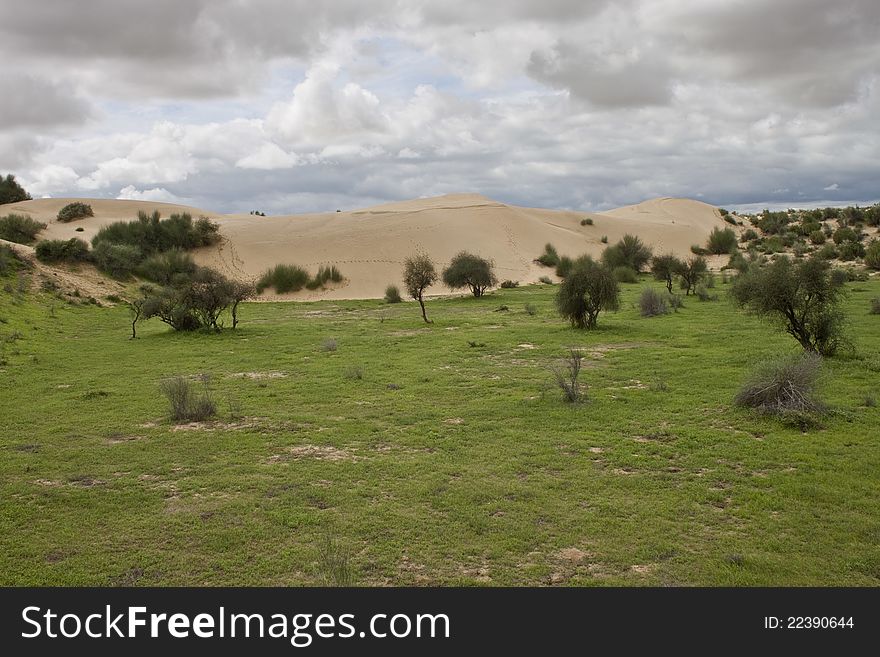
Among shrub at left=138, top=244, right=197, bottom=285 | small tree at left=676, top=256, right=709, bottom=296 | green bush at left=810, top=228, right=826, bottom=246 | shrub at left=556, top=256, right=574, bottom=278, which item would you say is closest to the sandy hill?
shrub at left=556, top=256, right=574, bottom=278

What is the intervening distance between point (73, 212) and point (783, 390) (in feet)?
302

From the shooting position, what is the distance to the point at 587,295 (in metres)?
28.2

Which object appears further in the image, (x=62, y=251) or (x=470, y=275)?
(x=62, y=251)

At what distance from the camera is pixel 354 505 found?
30.7 ft

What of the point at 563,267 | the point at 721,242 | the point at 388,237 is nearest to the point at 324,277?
the point at 388,237

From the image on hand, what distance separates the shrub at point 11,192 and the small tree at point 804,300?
108538mm

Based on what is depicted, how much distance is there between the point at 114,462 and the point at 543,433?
8.07m

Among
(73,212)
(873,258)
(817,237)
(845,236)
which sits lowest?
(873,258)

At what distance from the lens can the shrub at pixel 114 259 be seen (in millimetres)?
49188

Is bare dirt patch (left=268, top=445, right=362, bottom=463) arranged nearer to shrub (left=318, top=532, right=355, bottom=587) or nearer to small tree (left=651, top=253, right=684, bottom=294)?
shrub (left=318, top=532, right=355, bottom=587)

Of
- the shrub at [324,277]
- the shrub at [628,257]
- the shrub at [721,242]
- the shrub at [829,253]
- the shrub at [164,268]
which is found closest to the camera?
the shrub at [164,268]

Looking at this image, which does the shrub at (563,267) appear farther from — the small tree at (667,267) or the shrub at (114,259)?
the shrub at (114,259)

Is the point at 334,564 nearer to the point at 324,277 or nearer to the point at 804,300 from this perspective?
the point at 804,300

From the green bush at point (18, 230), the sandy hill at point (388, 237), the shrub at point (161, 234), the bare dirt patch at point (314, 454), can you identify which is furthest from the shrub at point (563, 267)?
the green bush at point (18, 230)
